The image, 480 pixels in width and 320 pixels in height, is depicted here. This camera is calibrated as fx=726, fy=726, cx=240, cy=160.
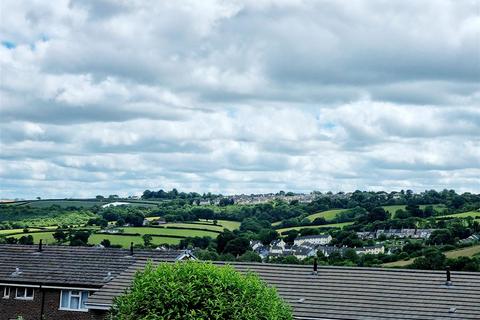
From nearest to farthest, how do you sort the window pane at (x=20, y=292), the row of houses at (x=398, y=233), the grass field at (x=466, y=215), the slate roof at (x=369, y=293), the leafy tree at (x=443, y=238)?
1. the slate roof at (x=369, y=293)
2. the window pane at (x=20, y=292)
3. the leafy tree at (x=443, y=238)
4. the row of houses at (x=398, y=233)
5. the grass field at (x=466, y=215)

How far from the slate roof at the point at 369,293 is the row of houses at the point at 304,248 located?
237ft

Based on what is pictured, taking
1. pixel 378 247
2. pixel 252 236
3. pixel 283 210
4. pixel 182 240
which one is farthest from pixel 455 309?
pixel 283 210

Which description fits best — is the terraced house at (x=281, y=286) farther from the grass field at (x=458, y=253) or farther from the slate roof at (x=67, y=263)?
the grass field at (x=458, y=253)

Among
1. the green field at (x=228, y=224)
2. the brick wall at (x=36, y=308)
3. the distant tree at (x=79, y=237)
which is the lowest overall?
the brick wall at (x=36, y=308)

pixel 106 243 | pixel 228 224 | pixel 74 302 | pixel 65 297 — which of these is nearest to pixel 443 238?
pixel 228 224

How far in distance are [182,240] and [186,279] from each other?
284 feet

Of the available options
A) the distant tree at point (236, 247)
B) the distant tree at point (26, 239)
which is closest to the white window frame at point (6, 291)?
the distant tree at point (26, 239)

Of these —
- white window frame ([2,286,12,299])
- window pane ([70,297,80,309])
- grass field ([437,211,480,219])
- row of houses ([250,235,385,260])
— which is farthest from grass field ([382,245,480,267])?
white window frame ([2,286,12,299])

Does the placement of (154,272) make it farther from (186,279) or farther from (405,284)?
A: (405,284)

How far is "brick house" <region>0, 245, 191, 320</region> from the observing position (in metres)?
44.2

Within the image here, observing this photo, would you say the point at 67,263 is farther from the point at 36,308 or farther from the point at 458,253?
the point at 458,253

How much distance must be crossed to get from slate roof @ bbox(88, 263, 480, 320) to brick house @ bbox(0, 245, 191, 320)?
4971 mm

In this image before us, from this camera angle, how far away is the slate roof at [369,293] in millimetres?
33594

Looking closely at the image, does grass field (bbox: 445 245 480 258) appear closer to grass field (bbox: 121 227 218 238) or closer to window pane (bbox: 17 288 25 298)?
grass field (bbox: 121 227 218 238)
